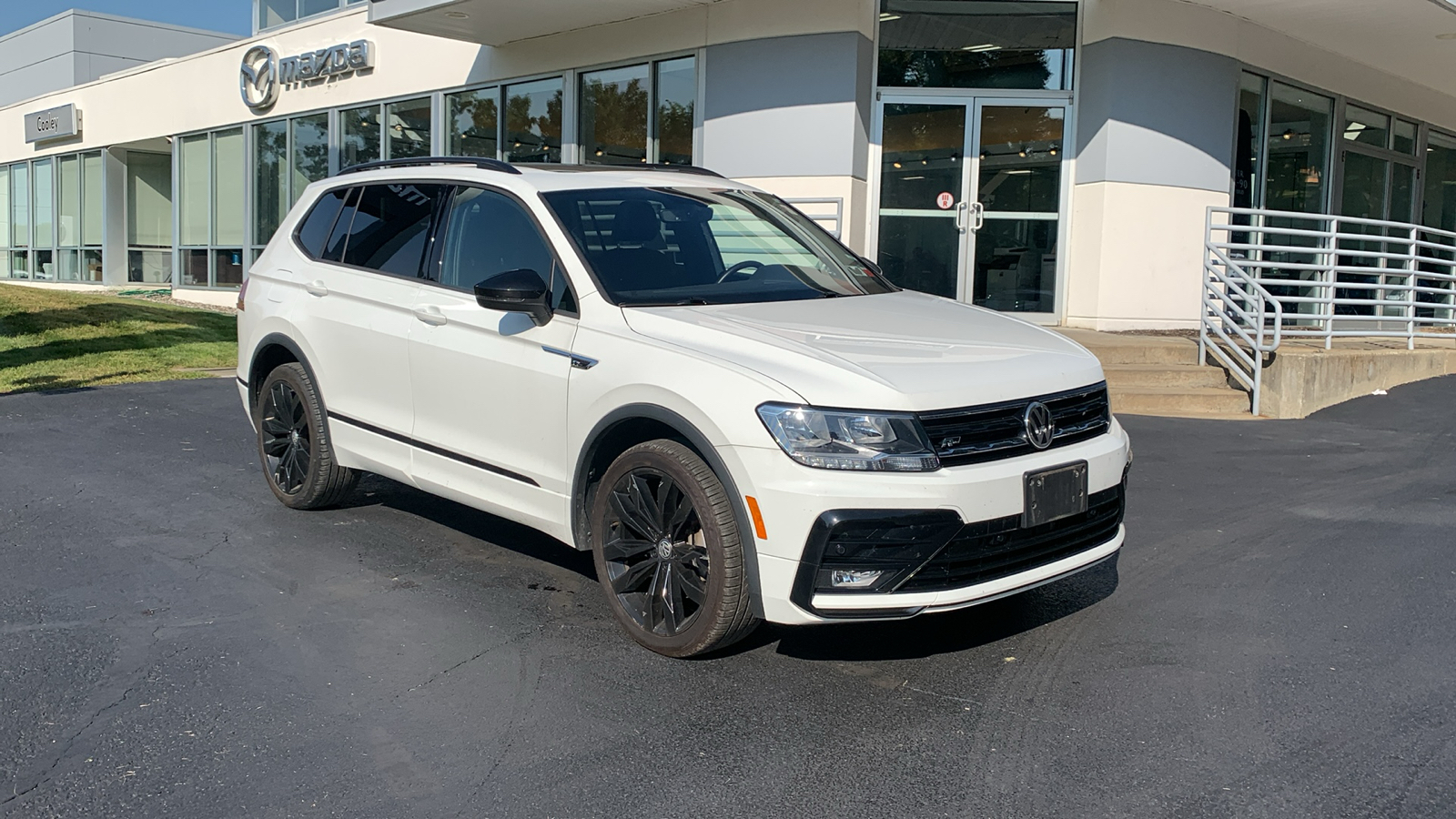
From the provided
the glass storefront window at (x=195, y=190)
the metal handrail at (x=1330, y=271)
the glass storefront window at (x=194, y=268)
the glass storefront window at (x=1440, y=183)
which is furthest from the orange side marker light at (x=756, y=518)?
the glass storefront window at (x=194, y=268)

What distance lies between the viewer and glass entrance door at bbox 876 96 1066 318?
14.3 meters

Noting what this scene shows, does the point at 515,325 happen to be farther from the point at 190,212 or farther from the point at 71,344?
the point at 190,212

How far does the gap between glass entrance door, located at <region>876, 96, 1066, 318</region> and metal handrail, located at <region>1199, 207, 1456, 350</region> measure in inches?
78.5

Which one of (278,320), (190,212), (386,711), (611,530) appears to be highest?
(190,212)

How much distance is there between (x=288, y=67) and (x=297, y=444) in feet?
57.4

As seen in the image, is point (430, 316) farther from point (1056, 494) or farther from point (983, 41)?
point (983, 41)

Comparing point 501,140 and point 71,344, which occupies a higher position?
point 501,140

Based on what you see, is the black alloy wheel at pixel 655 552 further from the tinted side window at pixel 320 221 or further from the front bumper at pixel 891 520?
the tinted side window at pixel 320 221

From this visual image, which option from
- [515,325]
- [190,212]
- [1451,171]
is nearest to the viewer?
[515,325]

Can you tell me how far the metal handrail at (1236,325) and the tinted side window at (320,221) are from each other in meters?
7.70

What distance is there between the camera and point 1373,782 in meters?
3.40

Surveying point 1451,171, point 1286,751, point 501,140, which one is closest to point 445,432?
point 1286,751

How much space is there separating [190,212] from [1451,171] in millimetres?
23979

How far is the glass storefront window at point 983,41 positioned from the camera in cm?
1408
